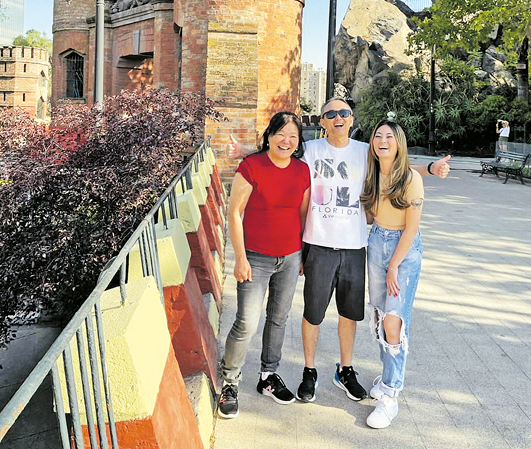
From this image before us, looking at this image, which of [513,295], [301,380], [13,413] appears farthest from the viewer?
[513,295]

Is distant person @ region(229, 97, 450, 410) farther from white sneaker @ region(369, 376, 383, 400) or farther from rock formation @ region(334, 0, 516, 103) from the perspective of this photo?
rock formation @ region(334, 0, 516, 103)

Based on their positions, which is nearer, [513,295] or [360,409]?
[360,409]

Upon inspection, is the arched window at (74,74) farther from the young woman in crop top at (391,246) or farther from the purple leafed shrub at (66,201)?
the young woman in crop top at (391,246)

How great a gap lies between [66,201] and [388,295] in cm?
316

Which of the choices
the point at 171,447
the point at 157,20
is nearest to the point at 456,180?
the point at 157,20

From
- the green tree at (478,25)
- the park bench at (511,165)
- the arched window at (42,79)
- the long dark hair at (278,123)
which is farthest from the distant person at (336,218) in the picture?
the arched window at (42,79)

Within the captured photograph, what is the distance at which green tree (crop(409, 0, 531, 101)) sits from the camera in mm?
19750

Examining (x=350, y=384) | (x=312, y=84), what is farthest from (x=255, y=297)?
(x=312, y=84)

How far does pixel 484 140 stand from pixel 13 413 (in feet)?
111

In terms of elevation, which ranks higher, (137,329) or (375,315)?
(137,329)

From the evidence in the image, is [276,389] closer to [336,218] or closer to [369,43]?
[336,218]

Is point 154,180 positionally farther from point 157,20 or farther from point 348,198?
point 157,20

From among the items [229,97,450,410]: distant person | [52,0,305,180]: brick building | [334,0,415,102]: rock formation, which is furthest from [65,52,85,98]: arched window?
[229,97,450,410]: distant person

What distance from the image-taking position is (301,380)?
14.6 ft
